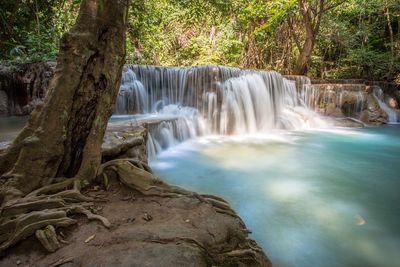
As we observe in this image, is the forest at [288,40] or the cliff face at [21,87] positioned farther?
the forest at [288,40]

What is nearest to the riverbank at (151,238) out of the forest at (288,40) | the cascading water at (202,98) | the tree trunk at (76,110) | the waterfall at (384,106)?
the tree trunk at (76,110)

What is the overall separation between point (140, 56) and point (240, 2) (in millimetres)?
5391

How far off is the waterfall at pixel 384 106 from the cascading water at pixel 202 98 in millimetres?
4955

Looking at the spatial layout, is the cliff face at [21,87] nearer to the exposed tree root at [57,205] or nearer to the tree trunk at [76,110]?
the tree trunk at [76,110]

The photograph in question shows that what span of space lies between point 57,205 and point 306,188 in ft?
13.9

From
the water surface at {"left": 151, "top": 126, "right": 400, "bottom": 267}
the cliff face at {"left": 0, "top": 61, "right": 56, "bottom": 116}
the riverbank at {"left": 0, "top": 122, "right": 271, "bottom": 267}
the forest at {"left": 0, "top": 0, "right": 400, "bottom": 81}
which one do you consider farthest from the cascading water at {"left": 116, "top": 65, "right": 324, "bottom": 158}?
the riverbank at {"left": 0, "top": 122, "right": 271, "bottom": 267}

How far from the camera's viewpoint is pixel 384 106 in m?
13.8

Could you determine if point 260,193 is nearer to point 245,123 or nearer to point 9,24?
point 9,24

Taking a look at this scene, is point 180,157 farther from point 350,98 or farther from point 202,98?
point 350,98

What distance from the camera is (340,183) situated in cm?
580

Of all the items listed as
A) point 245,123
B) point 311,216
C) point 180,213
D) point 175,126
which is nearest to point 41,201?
point 180,213

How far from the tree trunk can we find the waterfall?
13601 millimetres

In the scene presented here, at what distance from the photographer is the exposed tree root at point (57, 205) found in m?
2.31

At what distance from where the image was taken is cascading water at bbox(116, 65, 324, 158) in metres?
9.41
